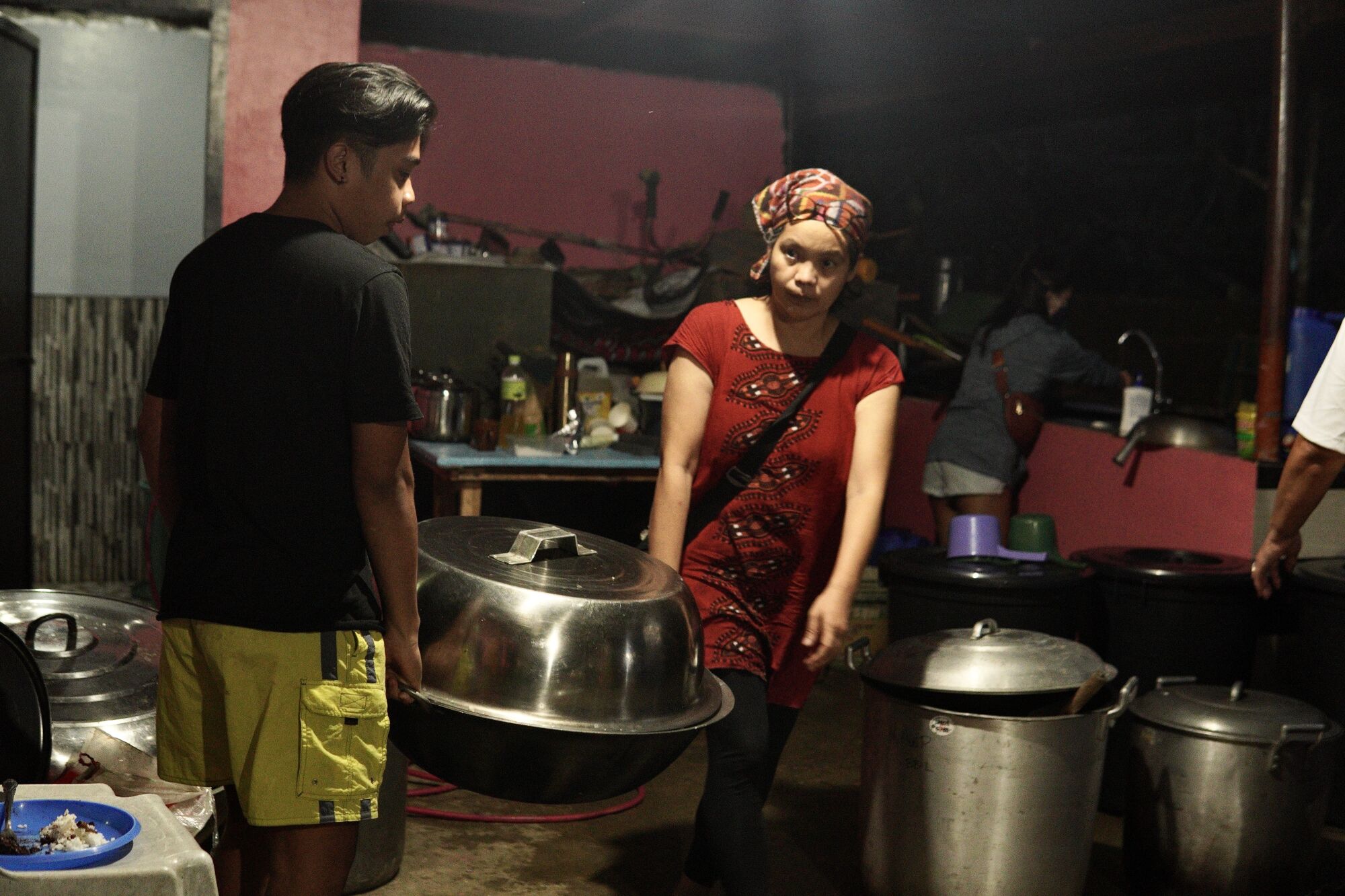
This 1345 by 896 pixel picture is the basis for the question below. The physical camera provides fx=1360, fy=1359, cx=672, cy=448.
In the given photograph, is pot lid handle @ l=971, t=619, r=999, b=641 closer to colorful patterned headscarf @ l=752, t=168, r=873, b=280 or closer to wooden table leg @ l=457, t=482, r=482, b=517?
colorful patterned headscarf @ l=752, t=168, r=873, b=280

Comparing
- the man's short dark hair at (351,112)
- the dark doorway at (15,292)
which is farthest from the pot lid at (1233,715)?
the dark doorway at (15,292)

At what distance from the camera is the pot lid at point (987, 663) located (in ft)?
11.7

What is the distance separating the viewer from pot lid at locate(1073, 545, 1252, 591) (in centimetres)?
459

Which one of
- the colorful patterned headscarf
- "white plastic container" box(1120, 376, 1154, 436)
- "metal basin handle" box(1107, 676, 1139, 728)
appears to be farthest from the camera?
"white plastic container" box(1120, 376, 1154, 436)

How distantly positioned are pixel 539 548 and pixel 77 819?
837 mm

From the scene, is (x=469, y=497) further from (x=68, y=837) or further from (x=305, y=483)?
(x=68, y=837)

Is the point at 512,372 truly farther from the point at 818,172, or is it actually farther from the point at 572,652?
the point at 572,652

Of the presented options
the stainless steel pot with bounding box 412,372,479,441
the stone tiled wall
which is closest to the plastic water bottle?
the stainless steel pot with bounding box 412,372,479,441

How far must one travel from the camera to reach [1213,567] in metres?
4.69

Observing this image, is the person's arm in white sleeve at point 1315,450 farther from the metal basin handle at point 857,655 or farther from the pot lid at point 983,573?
the metal basin handle at point 857,655

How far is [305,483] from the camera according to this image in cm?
217

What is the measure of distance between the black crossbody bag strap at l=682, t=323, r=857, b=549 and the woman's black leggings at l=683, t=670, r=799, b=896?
36 centimetres

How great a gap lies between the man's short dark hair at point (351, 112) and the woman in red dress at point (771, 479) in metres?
1.09

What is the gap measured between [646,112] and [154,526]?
16.6ft
